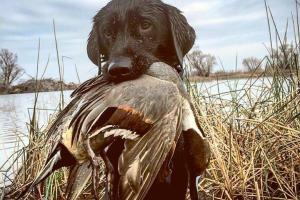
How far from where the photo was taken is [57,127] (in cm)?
183

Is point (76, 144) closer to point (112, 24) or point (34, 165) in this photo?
point (112, 24)

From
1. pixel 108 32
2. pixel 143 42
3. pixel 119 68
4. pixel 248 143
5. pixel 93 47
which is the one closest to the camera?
pixel 119 68

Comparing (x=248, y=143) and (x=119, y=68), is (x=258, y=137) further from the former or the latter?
(x=119, y=68)

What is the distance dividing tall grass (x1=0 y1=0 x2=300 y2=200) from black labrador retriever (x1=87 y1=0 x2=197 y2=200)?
43.6 inches

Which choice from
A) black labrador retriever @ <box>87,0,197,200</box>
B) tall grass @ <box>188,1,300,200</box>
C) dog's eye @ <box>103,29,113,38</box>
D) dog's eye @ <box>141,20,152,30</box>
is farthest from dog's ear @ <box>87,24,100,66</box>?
tall grass @ <box>188,1,300,200</box>

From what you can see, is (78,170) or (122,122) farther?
(78,170)

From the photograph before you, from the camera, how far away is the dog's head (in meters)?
2.13

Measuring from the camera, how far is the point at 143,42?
2246 millimetres

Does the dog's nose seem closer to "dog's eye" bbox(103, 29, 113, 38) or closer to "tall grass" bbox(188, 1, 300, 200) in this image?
"dog's eye" bbox(103, 29, 113, 38)

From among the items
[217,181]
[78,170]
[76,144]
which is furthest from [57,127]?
[217,181]

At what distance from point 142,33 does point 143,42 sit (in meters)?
0.07

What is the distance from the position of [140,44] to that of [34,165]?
7.14ft

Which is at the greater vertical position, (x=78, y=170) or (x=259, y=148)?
(x=78, y=170)

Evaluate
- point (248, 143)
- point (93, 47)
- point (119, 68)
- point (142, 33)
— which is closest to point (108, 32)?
point (142, 33)
